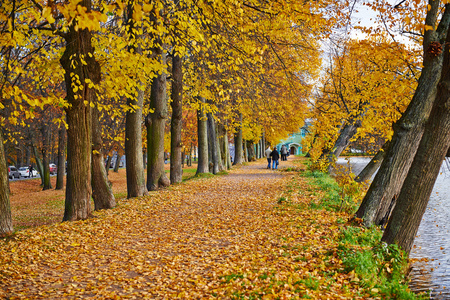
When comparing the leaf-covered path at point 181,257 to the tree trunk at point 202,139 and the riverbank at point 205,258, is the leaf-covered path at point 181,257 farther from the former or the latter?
A: the tree trunk at point 202,139

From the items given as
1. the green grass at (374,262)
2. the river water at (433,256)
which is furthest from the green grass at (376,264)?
the river water at (433,256)

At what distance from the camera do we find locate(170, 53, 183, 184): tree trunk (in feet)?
51.6

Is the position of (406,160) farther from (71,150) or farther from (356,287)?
(71,150)

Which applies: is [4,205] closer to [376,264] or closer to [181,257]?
[181,257]

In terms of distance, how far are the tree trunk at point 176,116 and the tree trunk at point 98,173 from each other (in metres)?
5.51

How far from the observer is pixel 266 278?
5242mm

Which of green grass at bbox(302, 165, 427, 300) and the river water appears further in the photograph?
the river water

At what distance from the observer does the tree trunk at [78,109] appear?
27.1ft

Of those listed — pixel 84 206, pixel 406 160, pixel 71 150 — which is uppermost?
pixel 71 150

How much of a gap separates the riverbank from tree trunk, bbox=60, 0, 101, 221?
79 centimetres

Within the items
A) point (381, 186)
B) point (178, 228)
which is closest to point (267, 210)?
point (178, 228)

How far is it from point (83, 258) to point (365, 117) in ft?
43.8

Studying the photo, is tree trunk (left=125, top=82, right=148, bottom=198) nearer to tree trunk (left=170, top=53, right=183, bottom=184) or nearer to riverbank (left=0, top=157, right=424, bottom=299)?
riverbank (left=0, top=157, right=424, bottom=299)

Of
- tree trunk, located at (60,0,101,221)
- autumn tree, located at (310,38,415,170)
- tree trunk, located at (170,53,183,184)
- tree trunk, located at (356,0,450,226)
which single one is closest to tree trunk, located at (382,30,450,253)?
tree trunk, located at (356,0,450,226)
